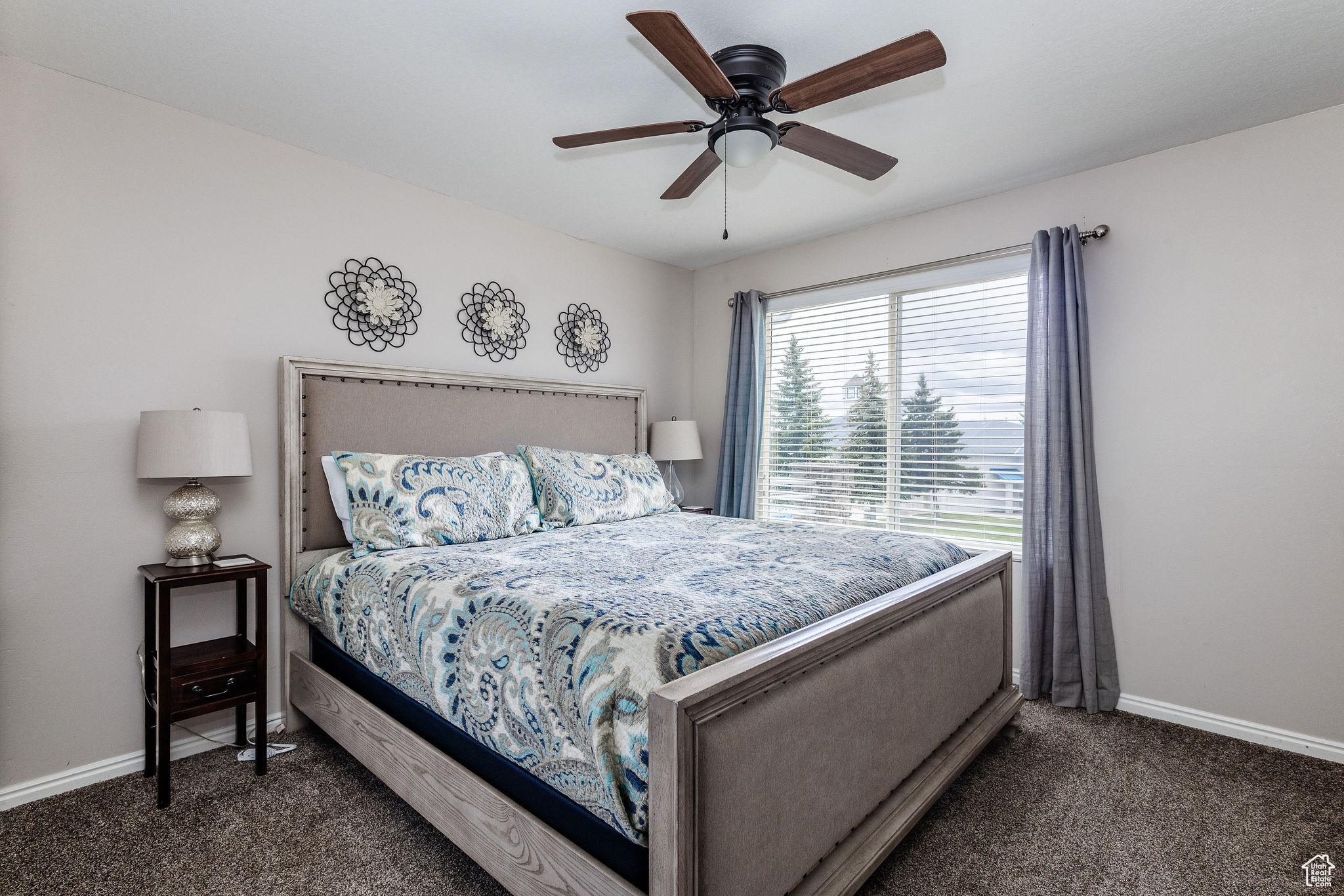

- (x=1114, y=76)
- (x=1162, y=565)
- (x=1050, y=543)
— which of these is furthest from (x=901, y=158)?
(x=1162, y=565)

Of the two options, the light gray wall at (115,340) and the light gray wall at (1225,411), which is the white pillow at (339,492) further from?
the light gray wall at (1225,411)

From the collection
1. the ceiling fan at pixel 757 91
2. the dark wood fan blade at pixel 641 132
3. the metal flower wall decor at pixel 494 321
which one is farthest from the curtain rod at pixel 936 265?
the dark wood fan blade at pixel 641 132

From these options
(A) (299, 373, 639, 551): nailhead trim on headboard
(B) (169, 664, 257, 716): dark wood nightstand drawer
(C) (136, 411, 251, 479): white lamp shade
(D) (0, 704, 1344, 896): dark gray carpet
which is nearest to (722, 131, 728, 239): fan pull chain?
(A) (299, 373, 639, 551): nailhead trim on headboard

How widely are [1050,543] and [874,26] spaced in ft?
7.70

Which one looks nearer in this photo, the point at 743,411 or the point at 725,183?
the point at 725,183

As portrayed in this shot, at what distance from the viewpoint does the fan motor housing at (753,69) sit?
6.37ft

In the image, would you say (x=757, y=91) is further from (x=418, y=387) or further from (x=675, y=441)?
(x=675, y=441)

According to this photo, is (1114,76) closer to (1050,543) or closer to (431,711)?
(1050,543)

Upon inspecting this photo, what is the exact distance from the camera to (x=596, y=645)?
1.37 metres

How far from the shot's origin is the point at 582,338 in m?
3.95

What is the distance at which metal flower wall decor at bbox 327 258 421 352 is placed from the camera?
2.89 metres

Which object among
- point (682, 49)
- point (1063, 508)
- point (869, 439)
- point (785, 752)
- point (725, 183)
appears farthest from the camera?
point (869, 439)

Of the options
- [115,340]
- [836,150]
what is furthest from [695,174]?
[115,340]

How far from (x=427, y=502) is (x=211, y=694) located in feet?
3.13
